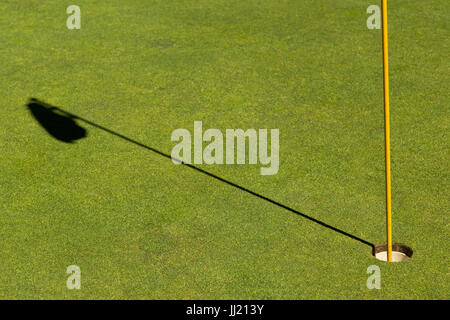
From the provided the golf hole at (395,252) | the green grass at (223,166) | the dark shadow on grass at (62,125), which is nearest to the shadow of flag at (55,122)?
the dark shadow on grass at (62,125)

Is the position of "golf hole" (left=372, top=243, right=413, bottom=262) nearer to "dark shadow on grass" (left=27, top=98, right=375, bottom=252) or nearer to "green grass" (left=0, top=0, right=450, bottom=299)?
"green grass" (left=0, top=0, right=450, bottom=299)

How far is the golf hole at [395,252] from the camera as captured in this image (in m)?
6.78

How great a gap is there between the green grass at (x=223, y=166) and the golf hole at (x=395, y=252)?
75 mm

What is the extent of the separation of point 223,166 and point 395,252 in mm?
2405

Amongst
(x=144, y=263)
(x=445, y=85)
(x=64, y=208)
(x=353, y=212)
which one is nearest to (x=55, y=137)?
(x=64, y=208)

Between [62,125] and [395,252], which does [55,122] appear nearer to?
[62,125]

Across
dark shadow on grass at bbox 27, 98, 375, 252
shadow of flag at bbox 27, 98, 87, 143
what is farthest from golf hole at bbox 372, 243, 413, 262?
shadow of flag at bbox 27, 98, 87, 143

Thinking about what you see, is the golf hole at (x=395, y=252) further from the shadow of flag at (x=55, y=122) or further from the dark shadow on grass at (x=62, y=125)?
the shadow of flag at (x=55, y=122)

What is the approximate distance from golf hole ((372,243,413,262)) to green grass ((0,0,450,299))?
8cm

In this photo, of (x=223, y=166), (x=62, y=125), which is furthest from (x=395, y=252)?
(x=62, y=125)

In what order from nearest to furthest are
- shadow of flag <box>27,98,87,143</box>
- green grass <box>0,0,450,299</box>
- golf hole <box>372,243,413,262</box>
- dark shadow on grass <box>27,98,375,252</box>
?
green grass <box>0,0,450,299</box>
golf hole <box>372,243,413,262</box>
dark shadow on grass <box>27,98,375,252</box>
shadow of flag <box>27,98,87,143</box>

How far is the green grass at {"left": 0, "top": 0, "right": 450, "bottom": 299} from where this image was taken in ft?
21.9

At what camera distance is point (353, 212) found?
7.44 metres
